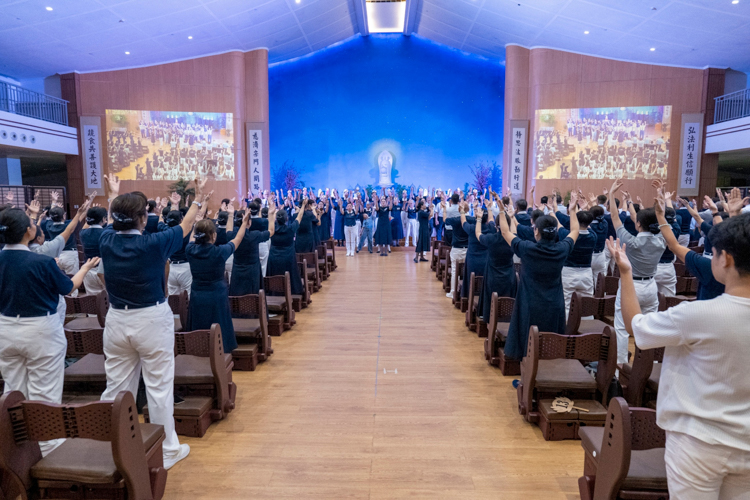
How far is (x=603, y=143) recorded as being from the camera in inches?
558

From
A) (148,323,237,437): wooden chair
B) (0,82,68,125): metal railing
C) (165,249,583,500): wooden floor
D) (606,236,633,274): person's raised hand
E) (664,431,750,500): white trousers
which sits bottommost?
(165,249,583,500): wooden floor

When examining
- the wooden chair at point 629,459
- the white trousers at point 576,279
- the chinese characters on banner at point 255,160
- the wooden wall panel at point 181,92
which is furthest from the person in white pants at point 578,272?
the chinese characters on banner at point 255,160

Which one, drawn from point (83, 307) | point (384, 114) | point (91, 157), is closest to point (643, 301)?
point (83, 307)

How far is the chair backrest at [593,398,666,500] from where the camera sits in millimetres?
1982

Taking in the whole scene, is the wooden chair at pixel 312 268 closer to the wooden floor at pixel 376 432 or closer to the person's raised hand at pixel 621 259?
the wooden floor at pixel 376 432

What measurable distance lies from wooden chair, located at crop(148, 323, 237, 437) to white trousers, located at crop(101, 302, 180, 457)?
388 millimetres

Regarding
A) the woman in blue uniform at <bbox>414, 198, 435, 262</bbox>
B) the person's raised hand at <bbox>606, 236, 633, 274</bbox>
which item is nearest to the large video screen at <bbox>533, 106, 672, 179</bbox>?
the woman in blue uniform at <bbox>414, 198, 435, 262</bbox>

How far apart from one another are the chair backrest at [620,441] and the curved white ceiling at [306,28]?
10688 millimetres

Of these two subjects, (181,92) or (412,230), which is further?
(181,92)

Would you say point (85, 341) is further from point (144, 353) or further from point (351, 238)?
point (351, 238)

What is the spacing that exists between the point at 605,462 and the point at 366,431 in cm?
171

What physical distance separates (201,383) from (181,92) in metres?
13.3

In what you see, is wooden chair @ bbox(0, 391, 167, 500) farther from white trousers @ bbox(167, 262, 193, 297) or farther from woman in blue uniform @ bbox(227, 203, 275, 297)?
woman in blue uniform @ bbox(227, 203, 275, 297)

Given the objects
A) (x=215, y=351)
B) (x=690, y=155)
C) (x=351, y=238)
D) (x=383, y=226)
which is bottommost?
(x=215, y=351)
